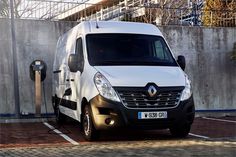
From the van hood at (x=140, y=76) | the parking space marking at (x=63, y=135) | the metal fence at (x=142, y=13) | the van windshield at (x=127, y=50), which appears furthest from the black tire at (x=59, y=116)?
the metal fence at (x=142, y=13)

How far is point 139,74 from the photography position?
942 centimetres

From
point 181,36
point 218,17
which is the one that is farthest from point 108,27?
point 218,17

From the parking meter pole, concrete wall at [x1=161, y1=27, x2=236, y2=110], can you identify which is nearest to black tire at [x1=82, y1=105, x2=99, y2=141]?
the parking meter pole

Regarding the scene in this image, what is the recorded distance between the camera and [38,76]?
13.5 metres

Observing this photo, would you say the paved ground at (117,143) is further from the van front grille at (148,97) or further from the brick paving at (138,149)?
the van front grille at (148,97)

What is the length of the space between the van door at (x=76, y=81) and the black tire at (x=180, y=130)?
2.11m

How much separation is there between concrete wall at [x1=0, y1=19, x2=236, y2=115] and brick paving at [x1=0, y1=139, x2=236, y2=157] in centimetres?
593

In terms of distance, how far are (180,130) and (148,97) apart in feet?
4.23

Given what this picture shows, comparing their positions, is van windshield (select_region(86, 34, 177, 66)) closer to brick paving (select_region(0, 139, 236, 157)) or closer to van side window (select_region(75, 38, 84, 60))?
van side window (select_region(75, 38, 84, 60))

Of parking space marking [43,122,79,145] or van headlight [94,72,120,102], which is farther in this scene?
parking space marking [43,122,79,145]

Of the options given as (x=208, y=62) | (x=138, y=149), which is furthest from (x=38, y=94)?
(x=208, y=62)

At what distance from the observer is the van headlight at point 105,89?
361 inches

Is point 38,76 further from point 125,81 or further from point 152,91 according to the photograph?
point 152,91

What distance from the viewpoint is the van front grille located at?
30.2 ft
